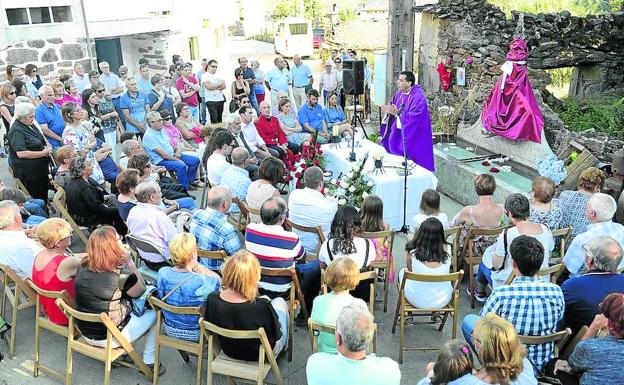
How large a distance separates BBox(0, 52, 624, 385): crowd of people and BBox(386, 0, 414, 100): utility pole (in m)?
5.76

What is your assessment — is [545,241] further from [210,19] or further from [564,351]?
[210,19]

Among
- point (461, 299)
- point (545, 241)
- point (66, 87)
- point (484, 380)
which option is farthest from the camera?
point (66, 87)

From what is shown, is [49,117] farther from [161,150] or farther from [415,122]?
[415,122]

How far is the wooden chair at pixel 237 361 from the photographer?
10.7ft

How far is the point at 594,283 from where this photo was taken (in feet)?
11.5

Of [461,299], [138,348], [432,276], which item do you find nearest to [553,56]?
[461,299]

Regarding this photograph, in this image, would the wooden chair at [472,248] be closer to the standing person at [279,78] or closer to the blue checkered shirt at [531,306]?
the blue checkered shirt at [531,306]

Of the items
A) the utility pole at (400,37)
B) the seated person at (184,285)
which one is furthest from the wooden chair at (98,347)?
the utility pole at (400,37)

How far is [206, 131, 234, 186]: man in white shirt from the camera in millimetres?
6141

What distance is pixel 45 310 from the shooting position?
4.00 m

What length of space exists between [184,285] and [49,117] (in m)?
4.41

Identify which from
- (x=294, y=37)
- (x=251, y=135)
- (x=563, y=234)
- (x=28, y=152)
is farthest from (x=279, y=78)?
(x=294, y=37)

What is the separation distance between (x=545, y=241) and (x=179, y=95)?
7.18 metres

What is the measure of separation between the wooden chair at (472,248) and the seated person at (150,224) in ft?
8.47
